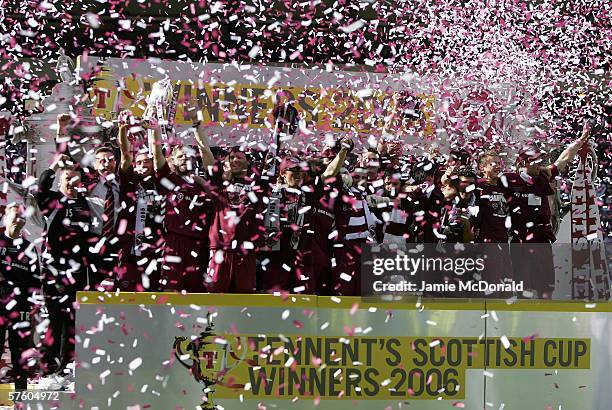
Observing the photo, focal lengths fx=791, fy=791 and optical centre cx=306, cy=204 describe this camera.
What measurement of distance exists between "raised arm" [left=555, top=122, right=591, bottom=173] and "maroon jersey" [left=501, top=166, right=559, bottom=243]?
18 cm

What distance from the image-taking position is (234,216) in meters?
4.73

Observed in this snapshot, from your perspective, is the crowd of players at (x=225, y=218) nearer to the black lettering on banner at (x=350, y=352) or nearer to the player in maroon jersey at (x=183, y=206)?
the player in maroon jersey at (x=183, y=206)

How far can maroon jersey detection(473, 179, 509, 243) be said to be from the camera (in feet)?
16.7

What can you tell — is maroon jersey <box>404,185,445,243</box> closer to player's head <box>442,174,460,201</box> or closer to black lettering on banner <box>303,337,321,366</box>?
player's head <box>442,174,460,201</box>

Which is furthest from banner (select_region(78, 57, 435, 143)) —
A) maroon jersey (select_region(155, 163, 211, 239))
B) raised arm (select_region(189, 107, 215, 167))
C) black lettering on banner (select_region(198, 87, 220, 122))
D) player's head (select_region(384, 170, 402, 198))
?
maroon jersey (select_region(155, 163, 211, 239))

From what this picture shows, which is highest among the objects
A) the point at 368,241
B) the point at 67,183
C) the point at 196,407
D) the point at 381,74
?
the point at 381,74

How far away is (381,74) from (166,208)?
2.02 meters

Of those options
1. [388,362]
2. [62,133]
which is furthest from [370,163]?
[62,133]

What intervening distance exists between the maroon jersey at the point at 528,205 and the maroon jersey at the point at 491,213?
58mm

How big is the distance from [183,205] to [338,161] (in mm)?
1017

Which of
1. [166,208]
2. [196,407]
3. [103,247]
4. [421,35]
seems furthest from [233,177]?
[421,35]

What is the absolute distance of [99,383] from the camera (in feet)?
13.3

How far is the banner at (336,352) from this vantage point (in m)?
4.07

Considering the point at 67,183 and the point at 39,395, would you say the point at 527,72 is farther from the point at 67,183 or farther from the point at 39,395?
the point at 39,395
